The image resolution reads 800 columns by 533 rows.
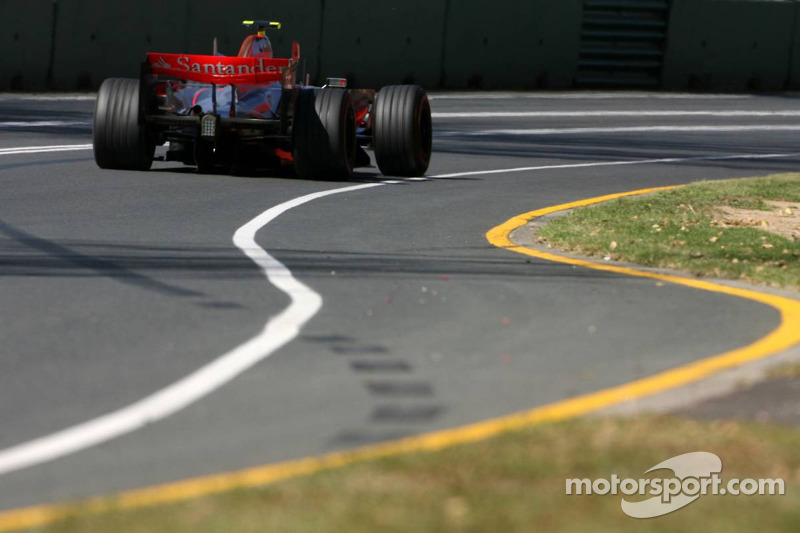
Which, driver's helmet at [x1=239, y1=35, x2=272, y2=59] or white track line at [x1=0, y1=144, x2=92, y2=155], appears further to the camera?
white track line at [x1=0, y1=144, x2=92, y2=155]

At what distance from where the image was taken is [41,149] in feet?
51.8

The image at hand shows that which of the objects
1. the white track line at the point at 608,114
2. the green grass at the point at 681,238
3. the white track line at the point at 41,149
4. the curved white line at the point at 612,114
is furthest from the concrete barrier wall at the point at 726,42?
the green grass at the point at 681,238

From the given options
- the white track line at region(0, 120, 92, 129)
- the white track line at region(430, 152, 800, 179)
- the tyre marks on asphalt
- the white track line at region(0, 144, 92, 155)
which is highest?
the tyre marks on asphalt

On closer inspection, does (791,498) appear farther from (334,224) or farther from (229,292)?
(334,224)

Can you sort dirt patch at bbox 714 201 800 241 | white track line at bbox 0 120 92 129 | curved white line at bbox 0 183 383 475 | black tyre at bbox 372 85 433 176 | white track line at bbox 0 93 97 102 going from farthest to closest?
white track line at bbox 0 93 97 102, white track line at bbox 0 120 92 129, black tyre at bbox 372 85 433 176, dirt patch at bbox 714 201 800 241, curved white line at bbox 0 183 383 475

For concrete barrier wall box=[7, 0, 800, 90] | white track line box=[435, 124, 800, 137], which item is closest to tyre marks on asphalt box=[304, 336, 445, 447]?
white track line box=[435, 124, 800, 137]

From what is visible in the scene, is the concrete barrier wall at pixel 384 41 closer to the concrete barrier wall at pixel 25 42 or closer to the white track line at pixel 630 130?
the concrete barrier wall at pixel 25 42

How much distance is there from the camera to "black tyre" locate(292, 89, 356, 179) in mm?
13648

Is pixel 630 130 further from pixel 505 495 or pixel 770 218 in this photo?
pixel 505 495

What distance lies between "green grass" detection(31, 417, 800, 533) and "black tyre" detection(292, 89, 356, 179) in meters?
9.16

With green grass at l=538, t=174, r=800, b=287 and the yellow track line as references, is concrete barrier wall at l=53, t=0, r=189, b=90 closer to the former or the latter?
green grass at l=538, t=174, r=800, b=287

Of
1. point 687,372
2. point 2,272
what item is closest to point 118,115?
point 2,272

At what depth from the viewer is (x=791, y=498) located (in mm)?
4125

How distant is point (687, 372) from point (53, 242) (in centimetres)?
489
